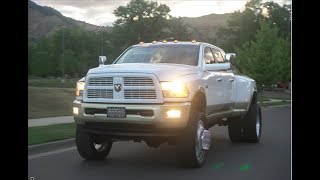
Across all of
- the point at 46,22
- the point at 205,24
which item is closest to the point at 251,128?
the point at 205,24

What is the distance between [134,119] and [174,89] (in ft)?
1.84

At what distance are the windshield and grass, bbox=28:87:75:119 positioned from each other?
714mm

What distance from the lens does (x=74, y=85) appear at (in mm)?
5551

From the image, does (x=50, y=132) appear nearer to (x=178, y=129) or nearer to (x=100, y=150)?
(x=100, y=150)

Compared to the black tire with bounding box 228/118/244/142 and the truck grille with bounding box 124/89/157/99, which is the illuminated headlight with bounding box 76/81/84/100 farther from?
the black tire with bounding box 228/118/244/142

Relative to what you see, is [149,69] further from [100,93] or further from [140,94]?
[100,93]

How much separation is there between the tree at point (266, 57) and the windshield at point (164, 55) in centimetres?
92

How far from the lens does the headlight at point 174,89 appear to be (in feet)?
19.0

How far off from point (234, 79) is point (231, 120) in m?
1.07

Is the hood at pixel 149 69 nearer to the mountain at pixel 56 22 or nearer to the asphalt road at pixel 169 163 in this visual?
the mountain at pixel 56 22

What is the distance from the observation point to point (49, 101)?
5270 mm

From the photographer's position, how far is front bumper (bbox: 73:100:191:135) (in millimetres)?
5684

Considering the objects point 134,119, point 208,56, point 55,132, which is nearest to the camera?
point 134,119
